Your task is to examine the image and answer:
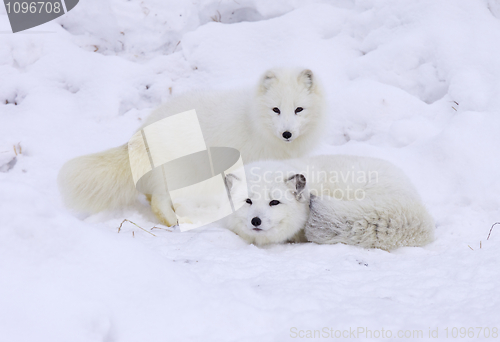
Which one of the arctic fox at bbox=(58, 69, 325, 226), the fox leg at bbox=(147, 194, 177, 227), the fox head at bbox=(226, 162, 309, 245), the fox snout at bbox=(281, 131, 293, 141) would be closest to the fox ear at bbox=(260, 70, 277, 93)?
the arctic fox at bbox=(58, 69, 325, 226)

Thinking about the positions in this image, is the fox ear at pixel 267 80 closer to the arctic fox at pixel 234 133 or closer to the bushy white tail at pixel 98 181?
the arctic fox at pixel 234 133

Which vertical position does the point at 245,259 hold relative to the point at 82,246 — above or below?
below

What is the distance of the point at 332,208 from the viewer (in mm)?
2922

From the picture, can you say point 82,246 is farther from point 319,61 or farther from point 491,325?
point 319,61

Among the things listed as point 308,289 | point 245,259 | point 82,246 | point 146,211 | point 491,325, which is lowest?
point 146,211

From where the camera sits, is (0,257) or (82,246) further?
(82,246)

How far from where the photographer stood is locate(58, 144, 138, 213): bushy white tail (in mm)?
3445

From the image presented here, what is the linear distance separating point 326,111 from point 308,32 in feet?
7.65

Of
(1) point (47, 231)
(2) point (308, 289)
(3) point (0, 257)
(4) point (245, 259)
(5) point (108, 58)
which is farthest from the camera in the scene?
(5) point (108, 58)

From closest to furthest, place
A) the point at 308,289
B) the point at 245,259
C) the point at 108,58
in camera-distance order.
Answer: the point at 308,289 → the point at 245,259 → the point at 108,58

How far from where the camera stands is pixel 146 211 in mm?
3855

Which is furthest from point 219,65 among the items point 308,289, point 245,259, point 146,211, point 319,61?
point 308,289
